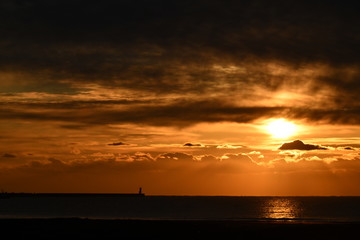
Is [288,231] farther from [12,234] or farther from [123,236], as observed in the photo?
[12,234]

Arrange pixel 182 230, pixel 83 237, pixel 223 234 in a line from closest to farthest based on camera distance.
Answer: pixel 83 237 < pixel 223 234 < pixel 182 230

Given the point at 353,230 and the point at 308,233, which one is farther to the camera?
the point at 353,230

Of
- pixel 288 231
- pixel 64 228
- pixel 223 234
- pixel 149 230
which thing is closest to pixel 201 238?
pixel 223 234

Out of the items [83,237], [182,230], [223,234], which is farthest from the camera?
[182,230]

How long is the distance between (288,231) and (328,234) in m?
4.84

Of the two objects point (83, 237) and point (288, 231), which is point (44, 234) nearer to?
point (83, 237)

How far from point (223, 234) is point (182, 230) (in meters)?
5.54

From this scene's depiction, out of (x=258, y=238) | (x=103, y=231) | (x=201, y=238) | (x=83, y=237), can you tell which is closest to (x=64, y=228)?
(x=103, y=231)

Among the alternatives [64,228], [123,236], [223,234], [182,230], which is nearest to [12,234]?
[64,228]

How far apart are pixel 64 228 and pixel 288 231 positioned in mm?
25674

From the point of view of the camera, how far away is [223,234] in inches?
2072

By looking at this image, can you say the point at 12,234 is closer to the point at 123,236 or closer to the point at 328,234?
the point at 123,236

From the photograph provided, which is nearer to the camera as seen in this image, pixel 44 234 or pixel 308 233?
pixel 44 234

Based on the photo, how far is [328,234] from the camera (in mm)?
52969
